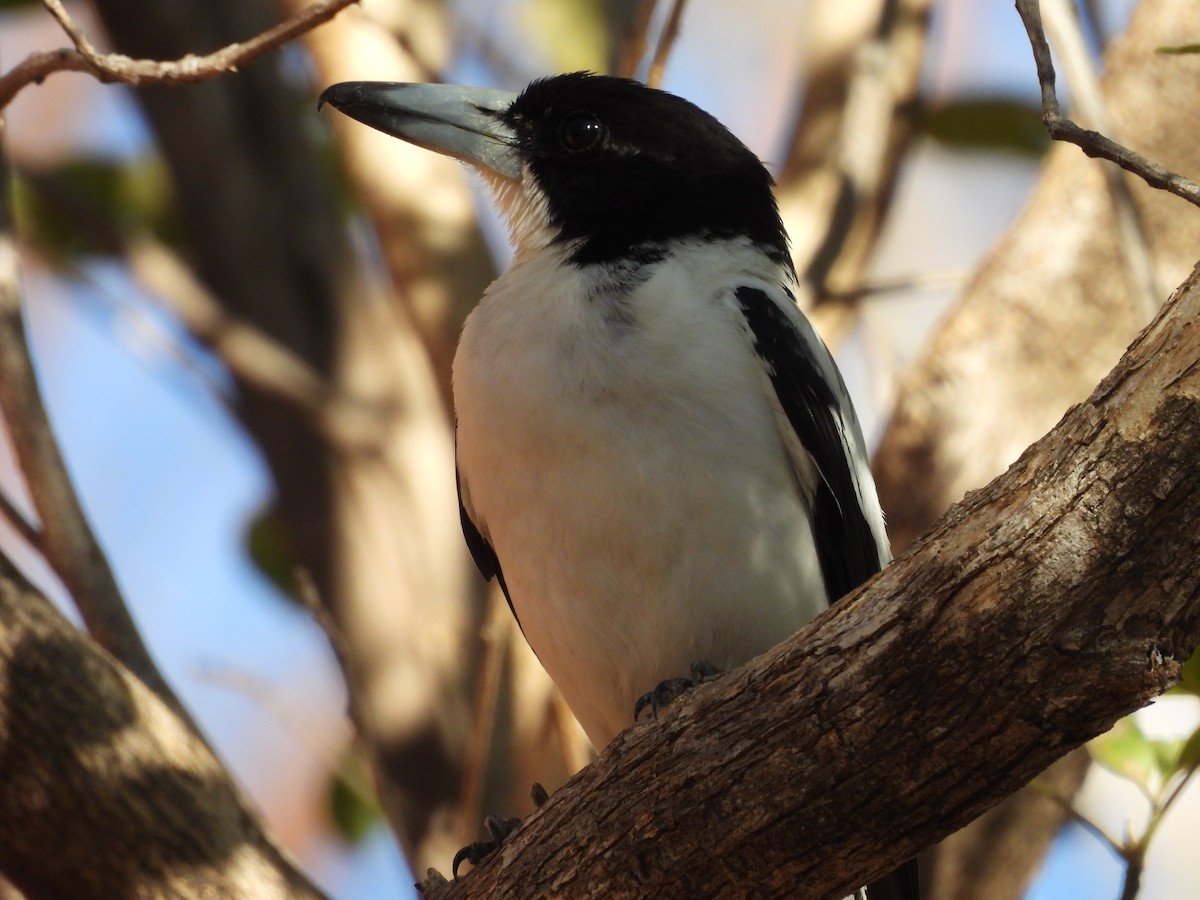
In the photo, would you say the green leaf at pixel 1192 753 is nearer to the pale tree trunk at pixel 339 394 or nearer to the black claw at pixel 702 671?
the black claw at pixel 702 671

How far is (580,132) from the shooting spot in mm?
4246

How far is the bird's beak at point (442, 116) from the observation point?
419cm

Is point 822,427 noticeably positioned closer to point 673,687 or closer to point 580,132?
point 673,687

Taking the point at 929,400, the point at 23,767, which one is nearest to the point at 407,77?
the point at 929,400

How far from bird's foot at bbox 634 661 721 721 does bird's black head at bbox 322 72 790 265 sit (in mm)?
1147

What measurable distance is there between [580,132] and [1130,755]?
6.99ft

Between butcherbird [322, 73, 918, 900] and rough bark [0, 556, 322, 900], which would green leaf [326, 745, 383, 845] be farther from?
rough bark [0, 556, 322, 900]

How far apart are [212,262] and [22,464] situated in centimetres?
234

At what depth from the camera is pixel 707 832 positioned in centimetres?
274

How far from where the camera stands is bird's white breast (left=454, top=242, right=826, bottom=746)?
11.4ft

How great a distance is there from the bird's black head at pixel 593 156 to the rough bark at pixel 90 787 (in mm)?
1556

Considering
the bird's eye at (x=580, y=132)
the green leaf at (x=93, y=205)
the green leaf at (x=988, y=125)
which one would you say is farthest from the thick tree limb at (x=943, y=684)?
the green leaf at (x=93, y=205)

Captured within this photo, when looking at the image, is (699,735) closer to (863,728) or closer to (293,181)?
(863,728)

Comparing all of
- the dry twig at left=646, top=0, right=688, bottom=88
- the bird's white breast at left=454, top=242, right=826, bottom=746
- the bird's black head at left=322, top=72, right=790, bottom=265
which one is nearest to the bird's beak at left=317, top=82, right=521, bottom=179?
the bird's black head at left=322, top=72, right=790, bottom=265
